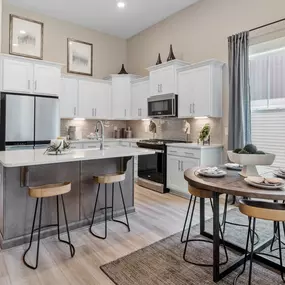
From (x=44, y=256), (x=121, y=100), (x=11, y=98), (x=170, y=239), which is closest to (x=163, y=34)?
(x=121, y=100)

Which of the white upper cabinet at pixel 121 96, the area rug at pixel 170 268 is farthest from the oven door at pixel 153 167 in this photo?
the area rug at pixel 170 268

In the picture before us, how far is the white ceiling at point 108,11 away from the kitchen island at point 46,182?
137 inches

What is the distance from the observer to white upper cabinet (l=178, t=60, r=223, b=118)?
418cm

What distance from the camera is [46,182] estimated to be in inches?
106

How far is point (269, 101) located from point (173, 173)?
2025 mm

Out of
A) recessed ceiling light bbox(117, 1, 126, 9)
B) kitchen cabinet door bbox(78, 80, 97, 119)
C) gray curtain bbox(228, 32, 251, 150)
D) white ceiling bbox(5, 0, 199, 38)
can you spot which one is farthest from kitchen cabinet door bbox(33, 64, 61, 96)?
gray curtain bbox(228, 32, 251, 150)

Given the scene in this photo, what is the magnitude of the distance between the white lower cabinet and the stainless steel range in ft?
0.33

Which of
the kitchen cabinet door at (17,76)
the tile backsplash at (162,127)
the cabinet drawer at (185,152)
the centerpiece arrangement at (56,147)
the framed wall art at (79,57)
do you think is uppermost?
the framed wall art at (79,57)

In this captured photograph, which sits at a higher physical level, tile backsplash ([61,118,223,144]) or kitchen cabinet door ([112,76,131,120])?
kitchen cabinet door ([112,76,131,120])

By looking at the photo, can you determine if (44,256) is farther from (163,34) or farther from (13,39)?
(163,34)

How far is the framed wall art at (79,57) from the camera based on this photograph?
584 centimetres

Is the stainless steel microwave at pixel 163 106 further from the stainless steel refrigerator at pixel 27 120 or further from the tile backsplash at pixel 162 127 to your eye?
the stainless steel refrigerator at pixel 27 120

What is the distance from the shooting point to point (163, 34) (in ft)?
18.4

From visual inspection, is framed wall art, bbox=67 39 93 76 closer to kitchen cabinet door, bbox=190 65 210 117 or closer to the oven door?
the oven door
